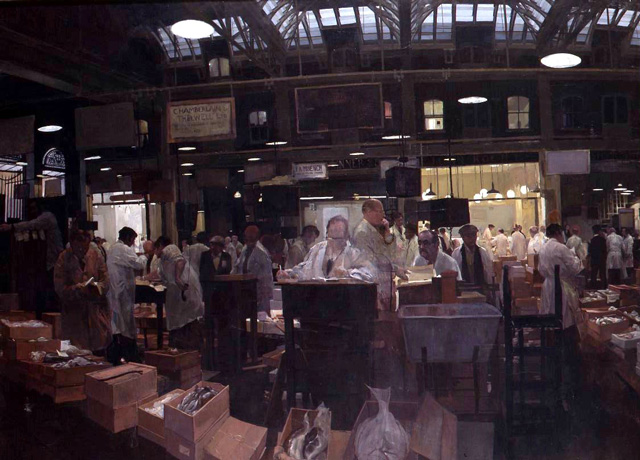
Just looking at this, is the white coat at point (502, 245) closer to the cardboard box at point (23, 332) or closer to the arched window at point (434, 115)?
the arched window at point (434, 115)

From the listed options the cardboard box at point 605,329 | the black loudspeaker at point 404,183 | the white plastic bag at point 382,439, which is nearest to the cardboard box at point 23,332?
the white plastic bag at point 382,439

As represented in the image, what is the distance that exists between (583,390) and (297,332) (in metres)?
2.01

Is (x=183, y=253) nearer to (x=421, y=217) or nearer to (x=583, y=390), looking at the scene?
(x=421, y=217)

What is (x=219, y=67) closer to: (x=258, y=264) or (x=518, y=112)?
(x=258, y=264)

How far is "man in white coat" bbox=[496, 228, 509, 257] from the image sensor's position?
3658 millimetres

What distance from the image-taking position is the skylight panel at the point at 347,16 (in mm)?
3832

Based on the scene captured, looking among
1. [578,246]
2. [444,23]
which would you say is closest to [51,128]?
[444,23]

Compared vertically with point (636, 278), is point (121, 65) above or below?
above

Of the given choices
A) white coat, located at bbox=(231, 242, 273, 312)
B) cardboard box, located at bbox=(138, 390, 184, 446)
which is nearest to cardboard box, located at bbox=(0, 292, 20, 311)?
cardboard box, located at bbox=(138, 390, 184, 446)

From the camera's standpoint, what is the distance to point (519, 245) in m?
3.83

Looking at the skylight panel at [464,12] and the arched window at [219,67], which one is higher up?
the skylight panel at [464,12]

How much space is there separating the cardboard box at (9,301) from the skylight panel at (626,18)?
494 centimetres

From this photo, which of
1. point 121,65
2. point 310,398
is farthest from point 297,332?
point 121,65

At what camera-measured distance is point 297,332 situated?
154 inches
